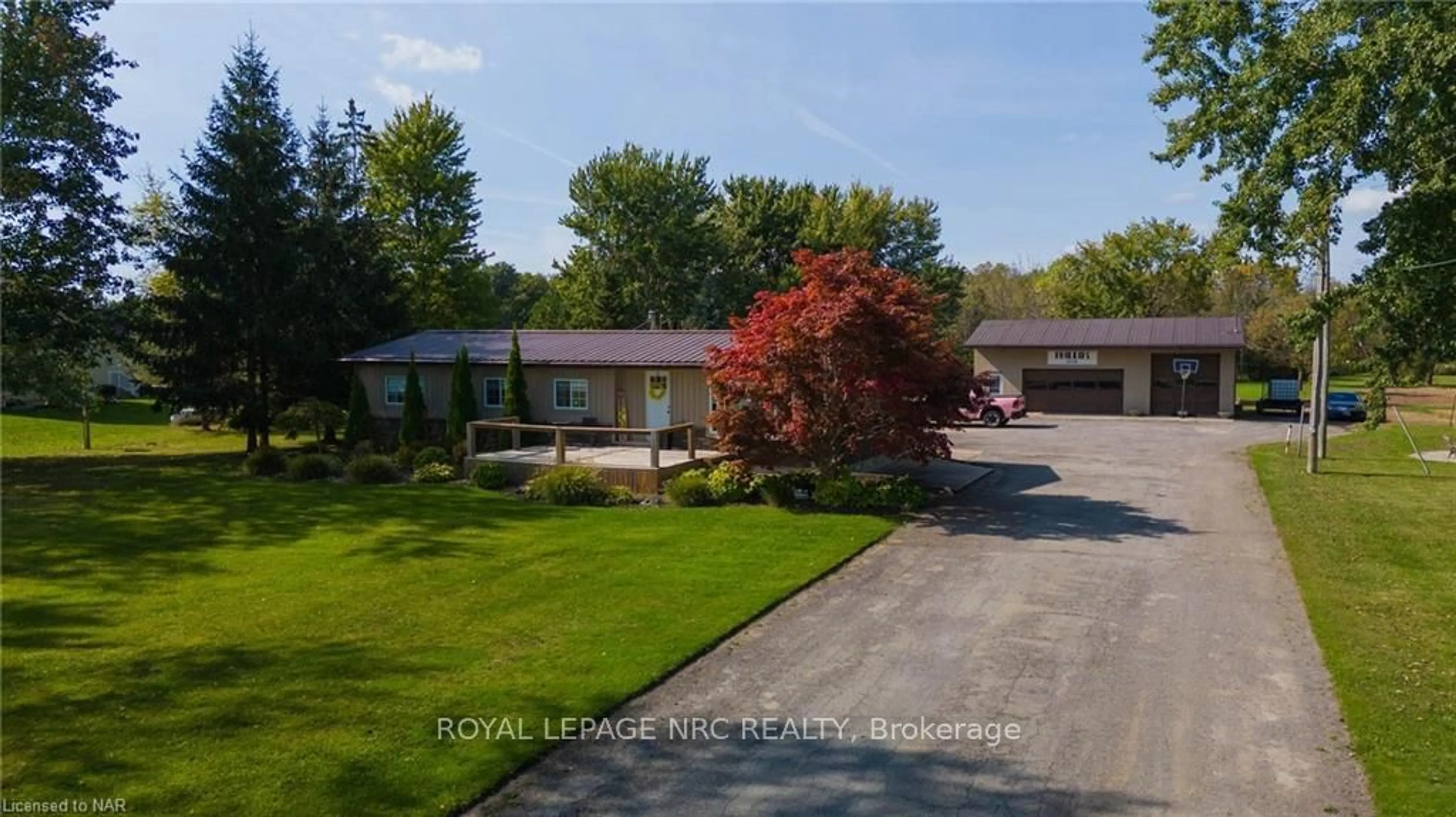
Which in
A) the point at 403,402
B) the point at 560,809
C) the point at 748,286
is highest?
the point at 748,286

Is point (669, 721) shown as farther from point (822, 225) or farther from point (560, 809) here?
point (822, 225)

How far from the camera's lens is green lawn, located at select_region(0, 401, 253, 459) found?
27734 millimetres

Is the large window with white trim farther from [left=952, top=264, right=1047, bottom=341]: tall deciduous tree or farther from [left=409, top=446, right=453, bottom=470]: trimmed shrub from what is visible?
[left=952, top=264, right=1047, bottom=341]: tall deciduous tree

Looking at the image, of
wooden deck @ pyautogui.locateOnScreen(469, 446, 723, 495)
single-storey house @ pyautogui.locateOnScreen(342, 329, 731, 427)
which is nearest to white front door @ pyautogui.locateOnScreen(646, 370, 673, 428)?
single-storey house @ pyautogui.locateOnScreen(342, 329, 731, 427)

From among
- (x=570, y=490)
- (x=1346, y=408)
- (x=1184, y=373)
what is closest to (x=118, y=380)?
(x=570, y=490)

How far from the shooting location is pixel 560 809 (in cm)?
517

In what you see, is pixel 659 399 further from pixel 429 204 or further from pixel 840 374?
pixel 429 204

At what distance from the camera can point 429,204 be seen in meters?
42.8

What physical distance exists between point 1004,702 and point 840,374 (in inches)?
342

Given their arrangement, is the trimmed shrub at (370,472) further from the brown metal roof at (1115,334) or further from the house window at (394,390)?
the brown metal roof at (1115,334)

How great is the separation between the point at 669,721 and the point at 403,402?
70.7 ft

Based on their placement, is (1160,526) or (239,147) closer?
(1160,526)

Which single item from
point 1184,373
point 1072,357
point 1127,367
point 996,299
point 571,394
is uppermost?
point 996,299

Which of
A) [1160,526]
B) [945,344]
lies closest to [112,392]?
[945,344]
